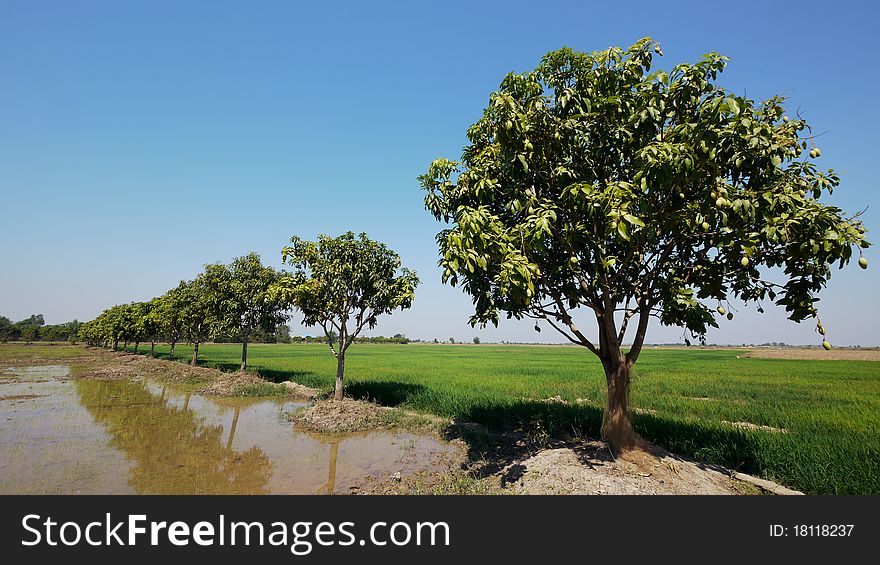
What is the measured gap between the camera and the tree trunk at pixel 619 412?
8172 mm

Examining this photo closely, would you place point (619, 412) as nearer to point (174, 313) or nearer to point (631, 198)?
point (631, 198)

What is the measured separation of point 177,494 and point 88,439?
6.78 m

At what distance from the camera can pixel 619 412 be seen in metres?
8.23

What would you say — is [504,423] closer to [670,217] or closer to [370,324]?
[370,324]

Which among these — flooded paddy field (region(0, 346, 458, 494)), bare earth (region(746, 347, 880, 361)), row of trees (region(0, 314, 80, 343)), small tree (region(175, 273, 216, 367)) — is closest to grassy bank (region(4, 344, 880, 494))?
flooded paddy field (region(0, 346, 458, 494))

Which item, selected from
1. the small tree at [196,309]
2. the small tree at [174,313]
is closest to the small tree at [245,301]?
the small tree at [196,309]

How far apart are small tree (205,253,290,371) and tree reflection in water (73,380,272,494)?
7.34 meters

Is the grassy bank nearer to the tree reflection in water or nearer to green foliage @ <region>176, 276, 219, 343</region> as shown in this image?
the tree reflection in water

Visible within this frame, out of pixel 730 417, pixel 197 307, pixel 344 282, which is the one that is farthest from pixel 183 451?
pixel 197 307

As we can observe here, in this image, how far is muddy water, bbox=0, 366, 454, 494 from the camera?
27.0ft

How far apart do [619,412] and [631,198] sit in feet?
15.7

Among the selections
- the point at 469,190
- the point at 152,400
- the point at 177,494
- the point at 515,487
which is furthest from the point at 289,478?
the point at 152,400

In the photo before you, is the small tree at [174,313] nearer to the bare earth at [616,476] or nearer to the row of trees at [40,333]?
the bare earth at [616,476]

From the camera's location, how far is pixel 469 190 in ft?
25.8
